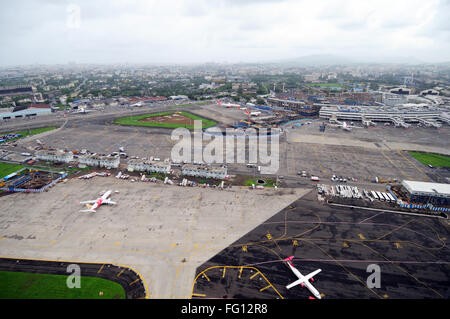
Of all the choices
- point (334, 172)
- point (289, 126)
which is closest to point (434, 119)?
point (289, 126)

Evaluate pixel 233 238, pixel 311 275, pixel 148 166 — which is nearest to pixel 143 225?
pixel 233 238

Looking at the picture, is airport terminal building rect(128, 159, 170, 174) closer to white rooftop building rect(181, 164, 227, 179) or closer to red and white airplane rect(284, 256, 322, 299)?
white rooftop building rect(181, 164, 227, 179)

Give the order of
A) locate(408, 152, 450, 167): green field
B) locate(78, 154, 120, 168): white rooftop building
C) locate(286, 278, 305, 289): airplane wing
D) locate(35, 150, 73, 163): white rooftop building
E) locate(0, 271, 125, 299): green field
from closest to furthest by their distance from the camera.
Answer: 1. locate(0, 271, 125, 299): green field
2. locate(286, 278, 305, 289): airplane wing
3. locate(78, 154, 120, 168): white rooftop building
4. locate(35, 150, 73, 163): white rooftop building
5. locate(408, 152, 450, 167): green field

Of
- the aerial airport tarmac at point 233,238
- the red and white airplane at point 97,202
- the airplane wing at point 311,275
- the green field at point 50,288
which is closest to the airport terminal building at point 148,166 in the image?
the aerial airport tarmac at point 233,238

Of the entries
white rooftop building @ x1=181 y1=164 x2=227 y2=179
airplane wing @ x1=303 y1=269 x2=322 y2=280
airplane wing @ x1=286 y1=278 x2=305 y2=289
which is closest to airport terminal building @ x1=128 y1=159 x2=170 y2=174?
white rooftop building @ x1=181 y1=164 x2=227 y2=179

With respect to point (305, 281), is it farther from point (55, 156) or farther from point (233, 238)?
point (55, 156)

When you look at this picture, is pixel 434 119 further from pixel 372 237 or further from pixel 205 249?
pixel 205 249
